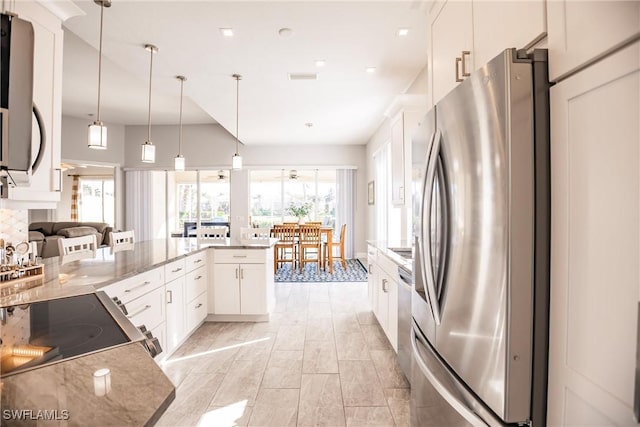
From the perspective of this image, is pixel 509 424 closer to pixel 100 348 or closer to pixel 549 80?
pixel 549 80

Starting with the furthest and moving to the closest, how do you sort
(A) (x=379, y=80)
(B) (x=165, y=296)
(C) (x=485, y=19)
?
1. (A) (x=379, y=80)
2. (B) (x=165, y=296)
3. (C) (x=485, y=19)

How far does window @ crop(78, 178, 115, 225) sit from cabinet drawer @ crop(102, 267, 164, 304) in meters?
7.34

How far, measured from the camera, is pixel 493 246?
2.98ft

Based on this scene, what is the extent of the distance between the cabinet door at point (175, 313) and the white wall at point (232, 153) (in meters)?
4.94

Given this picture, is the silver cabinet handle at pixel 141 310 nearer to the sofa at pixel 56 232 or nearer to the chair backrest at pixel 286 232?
the chair backrest at pixel 286 232

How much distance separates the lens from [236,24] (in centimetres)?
260

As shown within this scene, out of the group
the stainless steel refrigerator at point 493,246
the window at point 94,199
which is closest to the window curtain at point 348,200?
the window at point 94,199

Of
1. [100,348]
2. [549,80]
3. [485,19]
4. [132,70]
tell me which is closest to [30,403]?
[100,348]

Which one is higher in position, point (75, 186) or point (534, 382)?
point (75, 186)

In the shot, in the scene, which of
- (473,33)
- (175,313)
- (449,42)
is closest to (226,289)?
(175,313)

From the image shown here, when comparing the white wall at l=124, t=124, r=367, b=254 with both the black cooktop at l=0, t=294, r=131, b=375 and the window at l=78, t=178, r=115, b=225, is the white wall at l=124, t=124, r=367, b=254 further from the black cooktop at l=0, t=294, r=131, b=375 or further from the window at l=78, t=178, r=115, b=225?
the black cooktop at l=0, t=294, r=131, b=375

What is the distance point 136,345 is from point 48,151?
1841 millimetres

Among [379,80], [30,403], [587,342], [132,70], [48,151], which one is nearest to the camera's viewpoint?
[30,403]

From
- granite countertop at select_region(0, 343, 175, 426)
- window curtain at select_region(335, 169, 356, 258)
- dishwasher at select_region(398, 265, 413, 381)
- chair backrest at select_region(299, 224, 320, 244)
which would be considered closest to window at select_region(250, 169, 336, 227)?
window curtain at select_region(335, 169, 356, 258)
